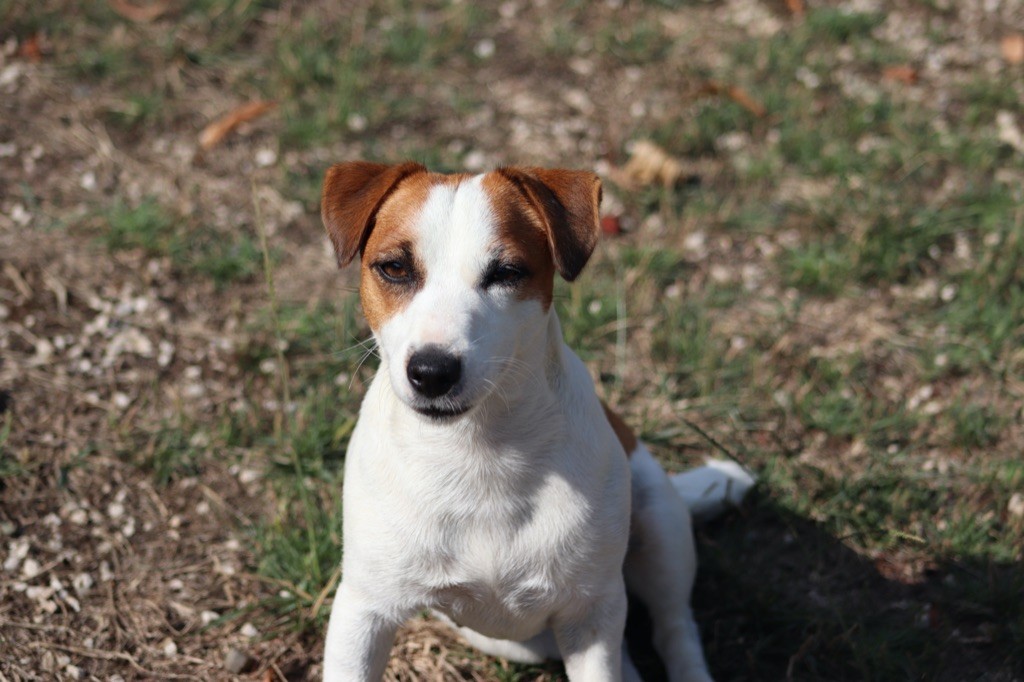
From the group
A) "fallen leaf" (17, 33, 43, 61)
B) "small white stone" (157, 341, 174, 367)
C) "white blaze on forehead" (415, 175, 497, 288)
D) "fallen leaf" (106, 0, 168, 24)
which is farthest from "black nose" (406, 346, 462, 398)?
"fallen leaf" (106, 0, 168, 24)

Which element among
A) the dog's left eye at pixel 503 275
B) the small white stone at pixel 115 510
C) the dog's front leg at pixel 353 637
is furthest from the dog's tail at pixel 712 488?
the small white stone at pixel 115 510

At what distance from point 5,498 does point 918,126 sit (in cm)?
534

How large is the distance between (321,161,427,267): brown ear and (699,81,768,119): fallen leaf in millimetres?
3789

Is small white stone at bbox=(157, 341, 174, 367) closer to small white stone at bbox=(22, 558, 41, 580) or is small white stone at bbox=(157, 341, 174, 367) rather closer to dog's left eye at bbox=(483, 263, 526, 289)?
small white stone at bbox=(22, 558, 41, 580)

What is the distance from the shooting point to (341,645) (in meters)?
3.36

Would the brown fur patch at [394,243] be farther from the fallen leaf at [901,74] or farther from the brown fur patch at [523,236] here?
the fallen leaf at [901,74]

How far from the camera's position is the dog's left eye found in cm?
306

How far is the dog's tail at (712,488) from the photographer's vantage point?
4504 millimetres

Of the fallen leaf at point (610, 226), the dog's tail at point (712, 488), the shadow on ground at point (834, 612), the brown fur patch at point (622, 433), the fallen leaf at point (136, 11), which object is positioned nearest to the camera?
the brown fur patch at point (622, 433)

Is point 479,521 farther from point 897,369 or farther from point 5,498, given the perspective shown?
point 897,369

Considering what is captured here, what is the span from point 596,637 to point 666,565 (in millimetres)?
602

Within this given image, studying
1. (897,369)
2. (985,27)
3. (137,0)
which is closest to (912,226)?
(897,369)

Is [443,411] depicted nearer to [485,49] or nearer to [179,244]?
[179,244]

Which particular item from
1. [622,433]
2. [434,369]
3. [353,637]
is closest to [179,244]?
[622,433]
